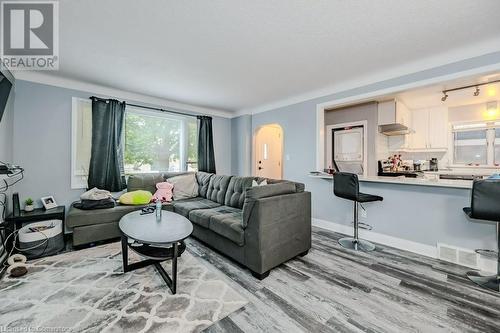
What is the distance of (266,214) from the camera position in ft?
7.06

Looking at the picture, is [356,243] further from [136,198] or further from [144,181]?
[144,181]

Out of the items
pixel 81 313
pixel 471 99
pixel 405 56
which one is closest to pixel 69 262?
pixel 81 313

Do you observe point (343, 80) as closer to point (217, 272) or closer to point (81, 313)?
point (217, 272)

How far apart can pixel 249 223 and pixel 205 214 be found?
0.85m

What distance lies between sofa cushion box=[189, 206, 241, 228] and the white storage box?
1678mm

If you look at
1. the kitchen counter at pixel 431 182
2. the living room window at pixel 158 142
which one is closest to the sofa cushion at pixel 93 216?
the living room window at pixel 158 142

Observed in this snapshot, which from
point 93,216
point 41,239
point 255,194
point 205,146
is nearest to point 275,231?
point 255,194

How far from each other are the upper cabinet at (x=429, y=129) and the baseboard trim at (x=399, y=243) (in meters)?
2.95

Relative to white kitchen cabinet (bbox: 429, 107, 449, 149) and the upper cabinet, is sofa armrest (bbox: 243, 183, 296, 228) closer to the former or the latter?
the upper cabinet

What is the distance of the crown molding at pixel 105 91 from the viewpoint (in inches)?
121

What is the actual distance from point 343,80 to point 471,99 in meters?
2.90

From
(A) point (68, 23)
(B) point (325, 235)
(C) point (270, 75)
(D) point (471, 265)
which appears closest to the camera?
(A) point (68, 23)

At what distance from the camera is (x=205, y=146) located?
16.0ft

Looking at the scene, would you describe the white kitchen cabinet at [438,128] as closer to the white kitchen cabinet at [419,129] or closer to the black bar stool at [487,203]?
the white kitchen cabinet at [419,129]
